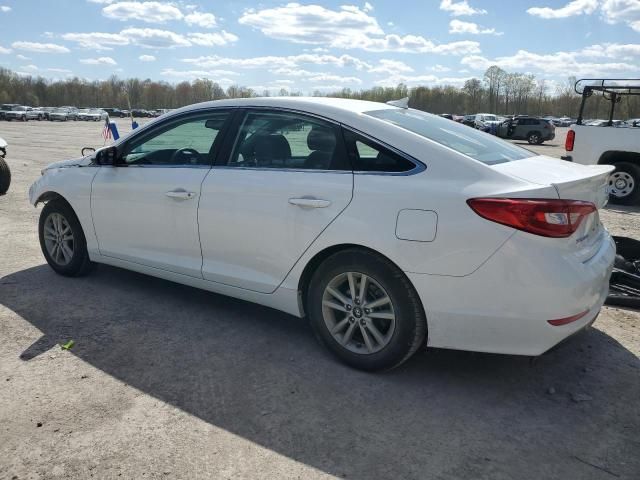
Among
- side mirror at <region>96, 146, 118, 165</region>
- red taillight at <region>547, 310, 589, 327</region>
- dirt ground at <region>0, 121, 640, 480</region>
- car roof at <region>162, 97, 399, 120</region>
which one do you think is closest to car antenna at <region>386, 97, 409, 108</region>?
car roof at <region>162, 97, 399, 120</region>

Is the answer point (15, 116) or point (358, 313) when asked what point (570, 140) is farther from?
point (15, 116)

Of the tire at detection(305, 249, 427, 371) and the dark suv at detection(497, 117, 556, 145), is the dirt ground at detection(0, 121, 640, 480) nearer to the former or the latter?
the tire at detection(305, 249, 427, 371)

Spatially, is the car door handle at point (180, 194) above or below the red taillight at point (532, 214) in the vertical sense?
below

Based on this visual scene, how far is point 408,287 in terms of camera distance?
122 inches

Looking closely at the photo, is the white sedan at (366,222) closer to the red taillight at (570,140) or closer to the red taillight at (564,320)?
the red taillight at (564,320)

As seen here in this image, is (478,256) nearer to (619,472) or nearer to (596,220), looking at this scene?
(596,220)

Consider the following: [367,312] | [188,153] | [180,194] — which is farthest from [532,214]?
[188,153]

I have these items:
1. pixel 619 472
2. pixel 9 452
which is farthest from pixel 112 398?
pixel 619 472

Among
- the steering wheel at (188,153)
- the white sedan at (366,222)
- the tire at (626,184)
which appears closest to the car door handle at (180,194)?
the white sedan at (366,222)

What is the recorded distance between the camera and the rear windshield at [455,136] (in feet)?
11.0

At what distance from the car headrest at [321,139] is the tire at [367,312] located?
2.33 ft

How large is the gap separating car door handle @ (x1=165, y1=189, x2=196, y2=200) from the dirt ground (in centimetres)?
96

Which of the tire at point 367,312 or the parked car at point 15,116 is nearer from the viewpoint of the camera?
the tire at point 367,312

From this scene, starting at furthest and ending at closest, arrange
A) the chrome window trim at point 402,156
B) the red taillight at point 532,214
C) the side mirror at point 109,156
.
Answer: the side mirror at point 109,156 → the chrome window trim at point 402,156 → the red taillight at point 532,214
